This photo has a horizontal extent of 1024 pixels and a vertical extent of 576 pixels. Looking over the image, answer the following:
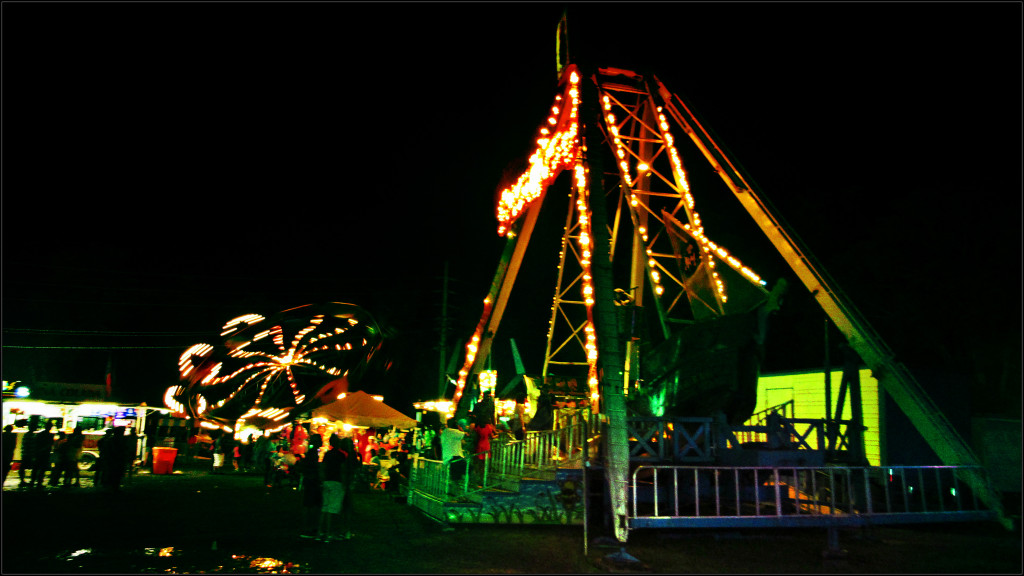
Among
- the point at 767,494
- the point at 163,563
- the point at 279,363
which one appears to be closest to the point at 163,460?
the point at 279,363

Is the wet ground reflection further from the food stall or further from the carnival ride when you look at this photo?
the food stall

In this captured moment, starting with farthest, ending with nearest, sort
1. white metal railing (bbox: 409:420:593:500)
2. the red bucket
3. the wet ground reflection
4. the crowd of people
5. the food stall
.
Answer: the food stall
the red bucket
the crowd of people
white metal railing (bbox: 409:420:593:500)
the wet ground reflection

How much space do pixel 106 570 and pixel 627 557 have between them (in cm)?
660

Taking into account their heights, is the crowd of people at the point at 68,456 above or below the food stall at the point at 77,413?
below

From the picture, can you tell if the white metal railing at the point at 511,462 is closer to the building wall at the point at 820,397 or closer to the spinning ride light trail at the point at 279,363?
the building wall at the point at 820,397

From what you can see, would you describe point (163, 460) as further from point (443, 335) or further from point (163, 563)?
point (163, 563)

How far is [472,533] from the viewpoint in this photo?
36.3 ft

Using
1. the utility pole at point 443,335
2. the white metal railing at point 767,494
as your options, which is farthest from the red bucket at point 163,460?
the white metal railing at point 767,494

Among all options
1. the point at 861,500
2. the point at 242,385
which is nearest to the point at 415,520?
the point at 861,500

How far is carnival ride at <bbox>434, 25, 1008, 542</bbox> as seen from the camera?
1050cm

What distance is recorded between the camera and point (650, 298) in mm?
21266

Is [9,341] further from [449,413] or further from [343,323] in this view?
[449,413]

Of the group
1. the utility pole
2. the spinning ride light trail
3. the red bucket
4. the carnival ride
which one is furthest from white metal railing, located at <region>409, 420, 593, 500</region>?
the spinning ride light trail

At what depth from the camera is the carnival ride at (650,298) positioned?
34.4ft
